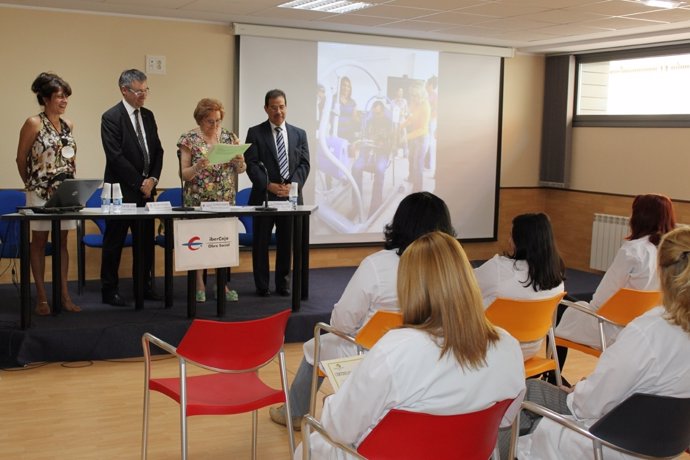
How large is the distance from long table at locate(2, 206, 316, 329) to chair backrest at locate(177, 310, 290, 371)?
2.28m

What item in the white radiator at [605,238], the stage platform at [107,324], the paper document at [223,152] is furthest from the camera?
the white radiator at [605,238]

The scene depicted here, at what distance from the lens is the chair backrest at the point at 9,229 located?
19.3ft

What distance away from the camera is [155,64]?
283 inches

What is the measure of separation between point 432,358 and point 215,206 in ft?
12.1

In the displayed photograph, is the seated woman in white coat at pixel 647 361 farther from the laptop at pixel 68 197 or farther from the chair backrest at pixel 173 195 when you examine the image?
the chair backrest at pixel 173 195

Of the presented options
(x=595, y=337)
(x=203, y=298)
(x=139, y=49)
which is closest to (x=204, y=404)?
(x=595, y=337)

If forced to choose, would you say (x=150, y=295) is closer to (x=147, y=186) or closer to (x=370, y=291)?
(x=147, y=186)

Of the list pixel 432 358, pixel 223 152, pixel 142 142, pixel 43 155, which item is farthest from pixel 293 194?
pixel 432 358

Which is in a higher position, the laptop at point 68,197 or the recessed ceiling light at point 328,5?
the recessed ceiling light at point 328,5

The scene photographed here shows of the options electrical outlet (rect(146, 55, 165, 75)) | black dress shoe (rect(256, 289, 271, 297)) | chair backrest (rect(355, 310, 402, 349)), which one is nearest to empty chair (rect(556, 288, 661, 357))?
chair backrest (rect(355, 310, 402, 349))

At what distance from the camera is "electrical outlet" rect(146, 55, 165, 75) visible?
23.5ft

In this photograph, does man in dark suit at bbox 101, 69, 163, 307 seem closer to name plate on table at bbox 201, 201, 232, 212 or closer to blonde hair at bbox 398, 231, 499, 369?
name plate on table at bbox 201, 201, 232, 212

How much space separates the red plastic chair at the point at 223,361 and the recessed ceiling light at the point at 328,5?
3.88 m

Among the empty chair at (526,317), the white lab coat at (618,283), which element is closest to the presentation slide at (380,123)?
the white lab coat at (618,283)
